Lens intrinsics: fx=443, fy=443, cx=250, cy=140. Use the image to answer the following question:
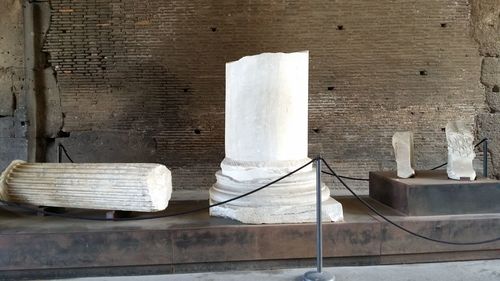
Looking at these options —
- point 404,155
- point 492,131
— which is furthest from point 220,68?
point 492,131

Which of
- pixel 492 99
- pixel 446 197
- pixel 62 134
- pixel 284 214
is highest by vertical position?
pixel 492 99

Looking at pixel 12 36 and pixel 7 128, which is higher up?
pixel 12 36

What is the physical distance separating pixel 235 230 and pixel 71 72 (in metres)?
5.56

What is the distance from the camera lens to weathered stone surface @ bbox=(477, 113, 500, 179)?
8.46m

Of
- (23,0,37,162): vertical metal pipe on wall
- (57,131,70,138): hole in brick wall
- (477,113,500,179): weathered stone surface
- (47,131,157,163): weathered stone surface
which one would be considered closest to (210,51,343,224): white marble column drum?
(47,131,157,163): weathered stone surface

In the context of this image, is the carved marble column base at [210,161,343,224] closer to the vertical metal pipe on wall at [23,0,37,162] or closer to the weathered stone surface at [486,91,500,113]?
the vertical metal pipe on wall at [23,0,37,162]

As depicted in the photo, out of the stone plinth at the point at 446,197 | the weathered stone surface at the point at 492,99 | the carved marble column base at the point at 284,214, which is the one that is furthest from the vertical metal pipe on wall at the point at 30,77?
the weathered stone surface at the point at 492,99

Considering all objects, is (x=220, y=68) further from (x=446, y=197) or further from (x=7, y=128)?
(x=446, y=197)

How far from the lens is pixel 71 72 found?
8.24 m

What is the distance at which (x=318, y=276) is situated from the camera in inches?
151

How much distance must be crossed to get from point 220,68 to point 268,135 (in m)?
3.97

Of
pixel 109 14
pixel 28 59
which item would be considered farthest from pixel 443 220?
pixel 28 59

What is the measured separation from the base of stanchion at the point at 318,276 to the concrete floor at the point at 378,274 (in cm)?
11

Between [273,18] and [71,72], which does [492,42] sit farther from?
[71,72]
